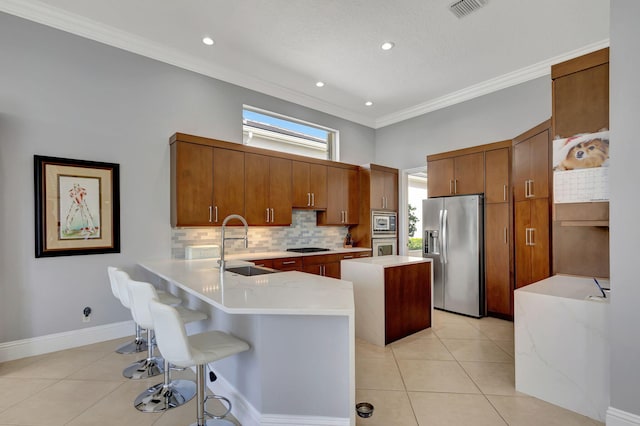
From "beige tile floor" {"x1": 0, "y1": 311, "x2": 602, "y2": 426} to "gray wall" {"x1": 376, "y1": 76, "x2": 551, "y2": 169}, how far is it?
289 centimetres

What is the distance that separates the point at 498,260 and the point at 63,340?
503cm

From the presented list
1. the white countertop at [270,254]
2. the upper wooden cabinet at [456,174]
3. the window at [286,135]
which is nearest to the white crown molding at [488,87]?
the upper wooden cabinet at [456,174]

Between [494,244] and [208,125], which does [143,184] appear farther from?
[494,244]

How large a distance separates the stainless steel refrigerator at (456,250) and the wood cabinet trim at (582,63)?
2163mm

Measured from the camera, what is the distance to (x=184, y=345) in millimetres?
1614

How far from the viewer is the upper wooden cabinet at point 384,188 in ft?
17.9

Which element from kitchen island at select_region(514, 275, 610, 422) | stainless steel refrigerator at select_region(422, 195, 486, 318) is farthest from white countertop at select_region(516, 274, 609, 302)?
stainless steel refrigerator at select_region(422, 195, 486, 318)

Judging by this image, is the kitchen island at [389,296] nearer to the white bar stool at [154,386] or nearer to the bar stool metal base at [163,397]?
the white bar stool at [154,386]

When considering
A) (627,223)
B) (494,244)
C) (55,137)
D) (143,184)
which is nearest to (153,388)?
(143,184)

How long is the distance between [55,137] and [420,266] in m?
4.02

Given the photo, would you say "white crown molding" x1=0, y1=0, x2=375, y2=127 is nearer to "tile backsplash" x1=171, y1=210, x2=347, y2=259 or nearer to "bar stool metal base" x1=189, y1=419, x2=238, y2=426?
"tile backsplash" x1=171, y1=210, x2=347, y2=259

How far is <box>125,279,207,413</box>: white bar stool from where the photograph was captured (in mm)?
2102

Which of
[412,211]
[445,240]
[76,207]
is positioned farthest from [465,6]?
[412,211]

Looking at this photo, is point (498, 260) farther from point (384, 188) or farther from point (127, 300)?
point (127, 300)
